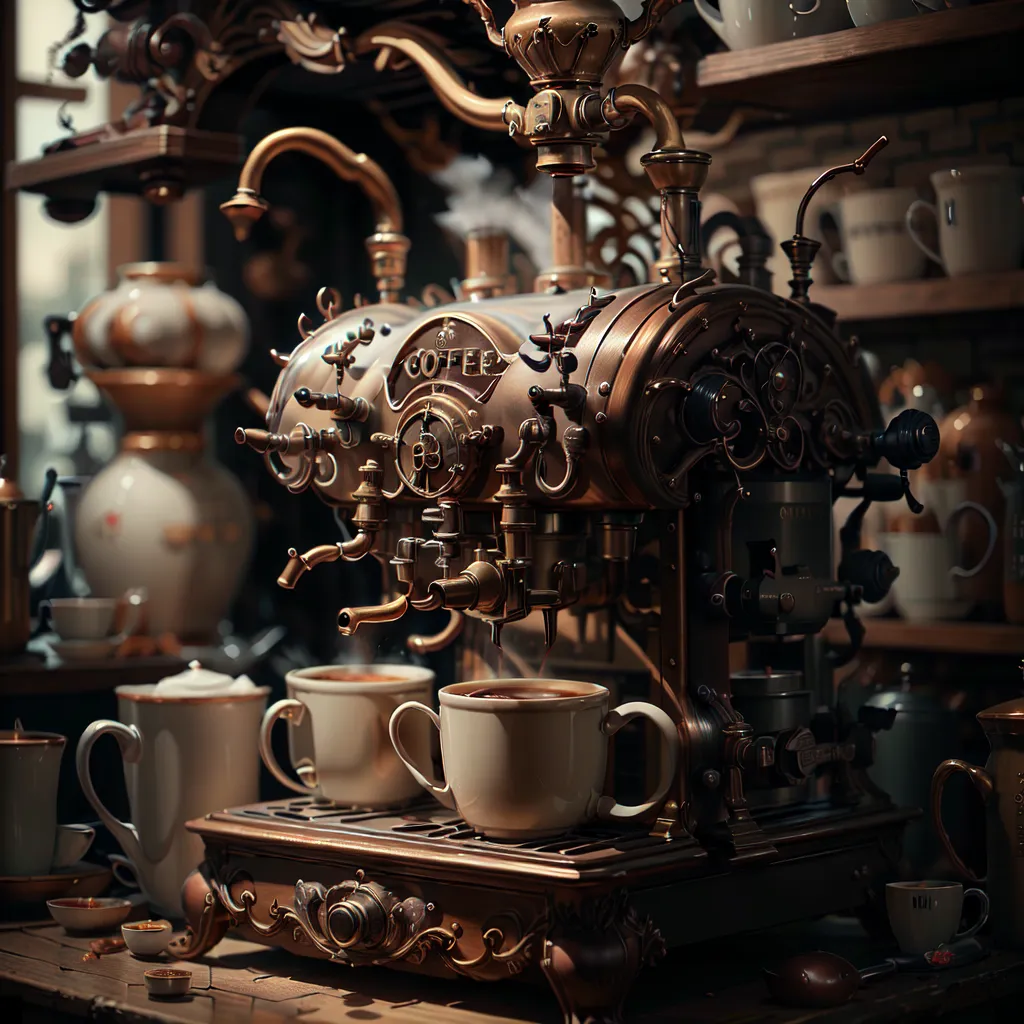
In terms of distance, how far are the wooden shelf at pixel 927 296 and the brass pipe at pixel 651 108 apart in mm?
501

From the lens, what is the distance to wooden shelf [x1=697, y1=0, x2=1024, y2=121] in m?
1.85

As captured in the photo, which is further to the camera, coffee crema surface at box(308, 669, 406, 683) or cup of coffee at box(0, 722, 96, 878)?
cup of coffee at box(0, 722, 96, 878)

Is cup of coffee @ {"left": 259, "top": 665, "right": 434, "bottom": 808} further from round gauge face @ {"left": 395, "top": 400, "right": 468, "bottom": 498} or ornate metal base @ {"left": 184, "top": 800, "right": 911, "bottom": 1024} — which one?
round gauge face @ {"left": 395, "top": 400, "right": 468, "bottom": 498}

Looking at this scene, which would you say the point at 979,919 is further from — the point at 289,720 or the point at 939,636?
the point at 289,720

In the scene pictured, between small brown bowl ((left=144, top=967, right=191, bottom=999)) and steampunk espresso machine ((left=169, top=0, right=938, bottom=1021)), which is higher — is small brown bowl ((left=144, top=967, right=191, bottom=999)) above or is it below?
below

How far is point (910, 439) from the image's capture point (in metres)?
1.79

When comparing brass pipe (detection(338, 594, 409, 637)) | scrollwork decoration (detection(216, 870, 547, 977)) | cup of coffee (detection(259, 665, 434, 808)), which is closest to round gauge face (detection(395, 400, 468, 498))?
brass pipe (detection(338, 594, 409, 637))

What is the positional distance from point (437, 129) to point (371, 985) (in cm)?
127

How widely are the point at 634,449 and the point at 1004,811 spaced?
0.51 metres

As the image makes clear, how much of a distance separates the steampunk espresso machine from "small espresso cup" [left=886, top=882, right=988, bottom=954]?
7cm

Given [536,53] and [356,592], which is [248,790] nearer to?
[356,592]

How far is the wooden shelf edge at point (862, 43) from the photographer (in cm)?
182

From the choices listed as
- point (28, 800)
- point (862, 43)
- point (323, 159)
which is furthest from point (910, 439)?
point (28, 800)

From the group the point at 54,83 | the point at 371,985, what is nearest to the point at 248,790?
the point at 371,985
